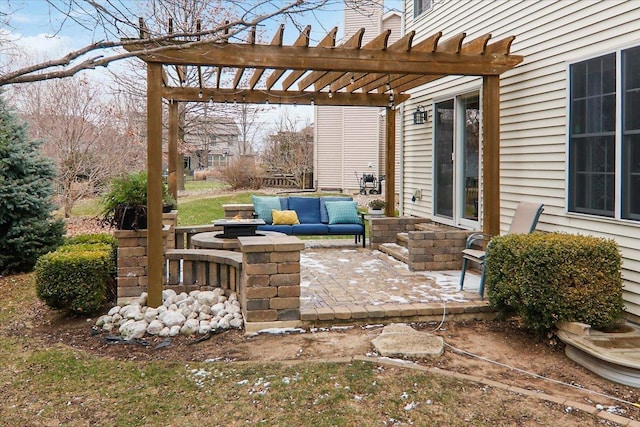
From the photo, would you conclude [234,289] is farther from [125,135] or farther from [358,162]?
[358,162]

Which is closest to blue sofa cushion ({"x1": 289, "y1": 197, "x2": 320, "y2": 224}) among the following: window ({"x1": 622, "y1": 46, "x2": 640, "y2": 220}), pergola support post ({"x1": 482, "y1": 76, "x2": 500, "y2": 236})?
pergola support post ({"x1": 482, "y1": 76, "x2": 500, "y2": 236})

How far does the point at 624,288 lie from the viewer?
4469 millimetres

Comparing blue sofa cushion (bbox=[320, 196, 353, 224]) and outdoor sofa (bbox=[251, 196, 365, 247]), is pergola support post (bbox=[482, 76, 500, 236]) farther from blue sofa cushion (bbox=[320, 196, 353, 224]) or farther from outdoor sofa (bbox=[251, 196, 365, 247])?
blue sofa cushion (bbox=[320, 196, 353, 224])

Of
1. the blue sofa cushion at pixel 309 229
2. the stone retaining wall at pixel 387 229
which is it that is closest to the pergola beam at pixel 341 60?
the stone retaining wall at pixel 387 229

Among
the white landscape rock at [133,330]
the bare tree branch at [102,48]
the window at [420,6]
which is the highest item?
the window at [420,6]

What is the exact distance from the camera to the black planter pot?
5.12m

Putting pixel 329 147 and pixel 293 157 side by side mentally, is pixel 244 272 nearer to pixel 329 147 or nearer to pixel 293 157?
pixel 329 147

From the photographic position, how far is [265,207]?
29.3 feet

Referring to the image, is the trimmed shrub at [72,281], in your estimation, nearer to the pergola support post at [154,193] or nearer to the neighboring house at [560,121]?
the pergola support post at [154,193]

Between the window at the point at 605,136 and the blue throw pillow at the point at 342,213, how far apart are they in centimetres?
427

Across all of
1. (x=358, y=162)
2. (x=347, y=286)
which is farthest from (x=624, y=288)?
(x=358, y=162)

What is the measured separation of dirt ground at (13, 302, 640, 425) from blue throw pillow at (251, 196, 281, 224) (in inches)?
168

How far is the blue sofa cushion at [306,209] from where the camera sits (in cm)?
912

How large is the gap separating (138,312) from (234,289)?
94 centimetres
